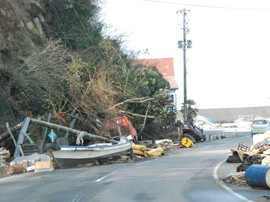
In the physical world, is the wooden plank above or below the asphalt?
above

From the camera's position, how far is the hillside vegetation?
77.4ft

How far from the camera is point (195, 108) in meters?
51.0

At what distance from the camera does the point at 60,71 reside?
24.9 meters

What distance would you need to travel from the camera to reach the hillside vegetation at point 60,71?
23.6m

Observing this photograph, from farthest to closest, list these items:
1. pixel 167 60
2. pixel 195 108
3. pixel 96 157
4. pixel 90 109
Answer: pixel 167 60
pixel 195 108
pixel 90 109
pixel 96 157

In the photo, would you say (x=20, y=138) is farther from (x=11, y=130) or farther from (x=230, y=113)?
(x=230, y=113)

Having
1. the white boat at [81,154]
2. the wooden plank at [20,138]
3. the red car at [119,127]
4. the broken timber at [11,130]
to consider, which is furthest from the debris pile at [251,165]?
the broken timber at [11,130]

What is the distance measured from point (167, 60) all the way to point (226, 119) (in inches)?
1536

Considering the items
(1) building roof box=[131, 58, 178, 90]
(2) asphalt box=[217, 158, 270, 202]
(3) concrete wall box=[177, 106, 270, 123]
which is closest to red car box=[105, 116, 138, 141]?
(2) asphalt box=[217, 158, 270, 202]

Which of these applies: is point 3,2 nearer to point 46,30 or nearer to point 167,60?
point 46,30

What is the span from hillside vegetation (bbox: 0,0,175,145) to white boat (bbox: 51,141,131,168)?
14.3 feet

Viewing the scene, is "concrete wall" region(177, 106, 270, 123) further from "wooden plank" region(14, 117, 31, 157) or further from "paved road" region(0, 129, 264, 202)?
"paved road" region(0, 129, 264, 202)

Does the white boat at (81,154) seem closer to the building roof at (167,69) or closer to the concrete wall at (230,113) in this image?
the building roof at (167,69)

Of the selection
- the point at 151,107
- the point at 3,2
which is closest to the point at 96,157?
the point at 3,2
